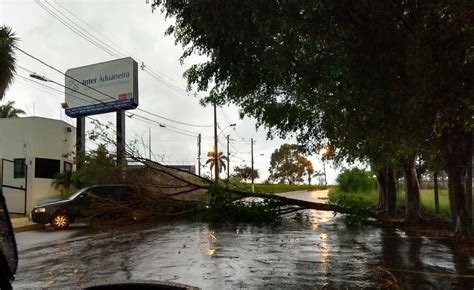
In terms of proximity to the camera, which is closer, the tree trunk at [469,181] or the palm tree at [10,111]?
the tree trunk at [469,181]

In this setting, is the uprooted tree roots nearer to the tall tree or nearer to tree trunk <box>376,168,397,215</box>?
the tall tree

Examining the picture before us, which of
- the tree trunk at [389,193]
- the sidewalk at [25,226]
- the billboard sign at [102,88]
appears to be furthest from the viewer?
the billboard sign at [102,88]

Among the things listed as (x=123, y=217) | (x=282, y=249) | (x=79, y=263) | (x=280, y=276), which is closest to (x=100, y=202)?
(x=123, y=217)

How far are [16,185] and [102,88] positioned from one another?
7550mm

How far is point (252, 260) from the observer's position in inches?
391

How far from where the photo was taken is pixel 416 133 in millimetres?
10484

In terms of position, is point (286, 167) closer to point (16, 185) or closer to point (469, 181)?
point (16, 185)

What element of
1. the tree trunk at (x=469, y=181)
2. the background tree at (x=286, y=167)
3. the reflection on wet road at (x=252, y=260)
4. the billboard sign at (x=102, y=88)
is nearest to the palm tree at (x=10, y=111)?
the billboard sign at (x=102, y=88)

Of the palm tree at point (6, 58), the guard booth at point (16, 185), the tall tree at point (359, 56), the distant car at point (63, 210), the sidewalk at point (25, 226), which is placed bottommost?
the sidewalk at point (25, 226)

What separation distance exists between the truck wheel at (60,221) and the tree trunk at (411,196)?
13.0 meters

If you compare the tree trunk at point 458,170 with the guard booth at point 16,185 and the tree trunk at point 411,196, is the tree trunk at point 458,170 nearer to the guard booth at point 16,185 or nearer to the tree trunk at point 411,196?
the tree trunk at point 411,196

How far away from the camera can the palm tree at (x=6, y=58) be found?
18.9m

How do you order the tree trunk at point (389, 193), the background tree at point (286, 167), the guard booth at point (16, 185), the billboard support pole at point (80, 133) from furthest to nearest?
1. the background tree at point (286, 167)
2. the billboard support pole at point (80, 133)
3. the guard booth at point (16, 185)
4. the tree trunk at point (389, 193)

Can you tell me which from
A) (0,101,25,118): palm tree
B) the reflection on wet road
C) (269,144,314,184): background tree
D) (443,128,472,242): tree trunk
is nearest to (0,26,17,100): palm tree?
the reflection on wet road
